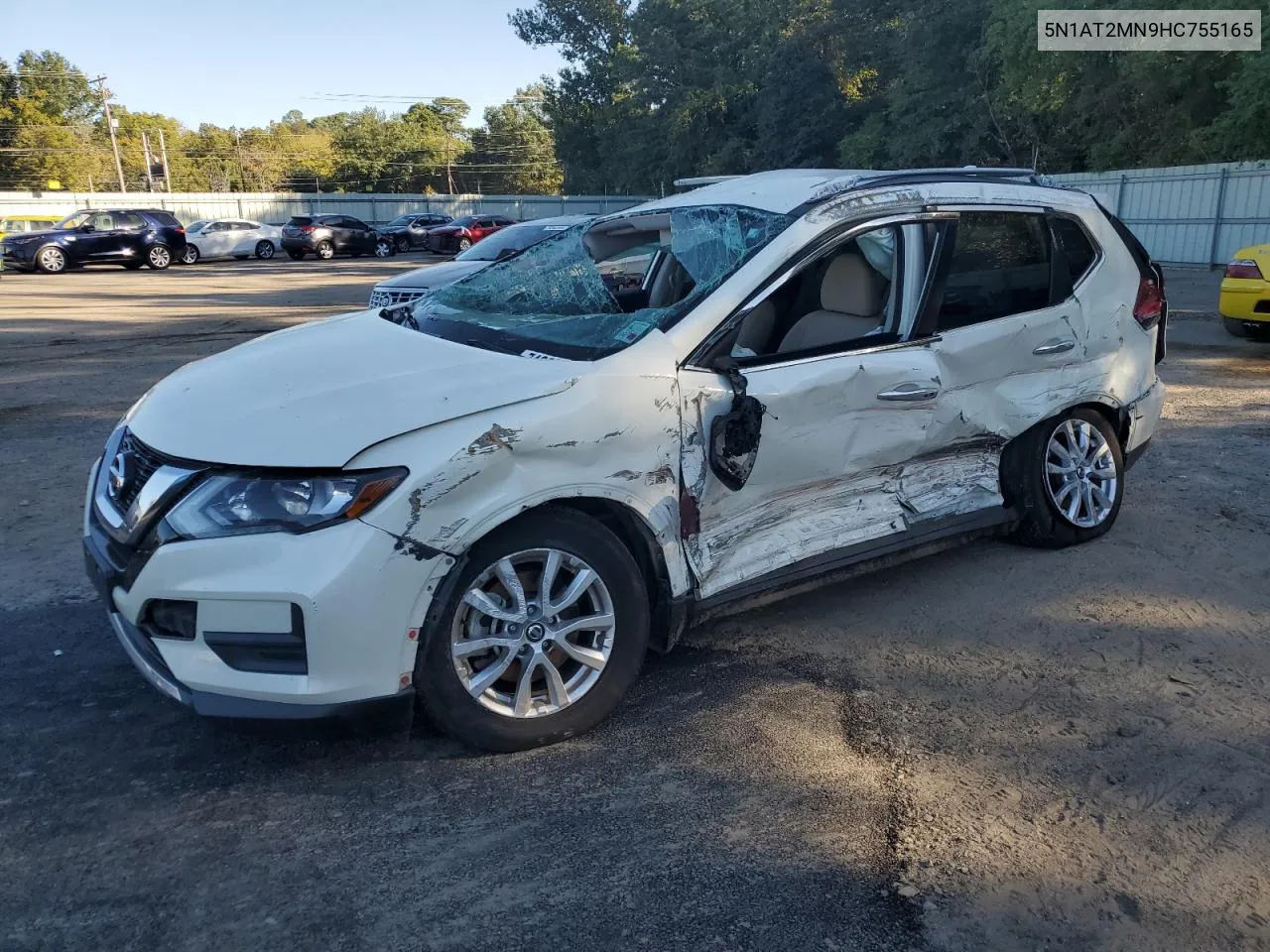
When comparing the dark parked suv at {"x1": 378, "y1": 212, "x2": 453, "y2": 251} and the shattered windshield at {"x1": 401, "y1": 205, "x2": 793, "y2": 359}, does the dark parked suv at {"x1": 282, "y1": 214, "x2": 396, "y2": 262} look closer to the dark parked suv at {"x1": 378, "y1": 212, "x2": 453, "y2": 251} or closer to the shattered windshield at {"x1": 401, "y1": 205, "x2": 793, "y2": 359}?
the dark parked suv at {"x1": 378, "y1": 212, "x2": 453, "y2": 251}

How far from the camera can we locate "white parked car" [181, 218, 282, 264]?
31766mm

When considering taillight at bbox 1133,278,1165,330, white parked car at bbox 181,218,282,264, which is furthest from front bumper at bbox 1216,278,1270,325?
white parked car at bbox 181,218,282,264

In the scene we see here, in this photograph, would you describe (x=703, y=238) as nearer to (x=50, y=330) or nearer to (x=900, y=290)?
(x=900, y=290)

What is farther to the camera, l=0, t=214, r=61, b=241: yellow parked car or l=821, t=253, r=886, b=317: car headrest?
l=0, t=214, r=61, b=241: yellow parked car

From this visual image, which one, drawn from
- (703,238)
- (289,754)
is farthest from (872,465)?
(289,754)

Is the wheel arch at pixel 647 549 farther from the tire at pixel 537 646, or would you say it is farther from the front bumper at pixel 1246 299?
the front bumper at pixel 1246 299

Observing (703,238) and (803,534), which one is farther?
(703,238)

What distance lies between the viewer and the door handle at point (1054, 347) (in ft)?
15.0

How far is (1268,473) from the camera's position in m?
6.17

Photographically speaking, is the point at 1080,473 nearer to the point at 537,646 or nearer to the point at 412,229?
the point at 537,646

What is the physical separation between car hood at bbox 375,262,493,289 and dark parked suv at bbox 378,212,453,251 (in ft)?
85.8

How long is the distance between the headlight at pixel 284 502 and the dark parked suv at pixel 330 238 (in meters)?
33.1

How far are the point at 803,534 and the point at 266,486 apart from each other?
194 centimetres

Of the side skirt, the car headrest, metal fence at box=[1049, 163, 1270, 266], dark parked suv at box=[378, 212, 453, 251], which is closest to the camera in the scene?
the side skirt
